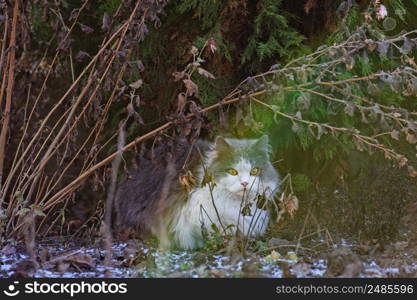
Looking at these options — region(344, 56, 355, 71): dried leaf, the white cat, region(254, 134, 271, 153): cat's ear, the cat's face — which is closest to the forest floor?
the white cat

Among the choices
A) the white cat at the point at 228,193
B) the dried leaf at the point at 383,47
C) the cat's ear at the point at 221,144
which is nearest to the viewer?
the dried leaf at the point at 383,47

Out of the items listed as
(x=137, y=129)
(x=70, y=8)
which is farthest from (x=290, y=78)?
(x=70, y=8)

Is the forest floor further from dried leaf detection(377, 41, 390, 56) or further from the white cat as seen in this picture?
dried leaf detection(377, 41, 390, 56)

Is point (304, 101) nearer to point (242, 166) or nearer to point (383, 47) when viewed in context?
point (383, 47)

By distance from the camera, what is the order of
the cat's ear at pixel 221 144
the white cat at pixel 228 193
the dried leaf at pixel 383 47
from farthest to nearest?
the cat's ear at pixel 221 144 < the white cat at pixel 228 193 < the dried leaf at pixel 383 47

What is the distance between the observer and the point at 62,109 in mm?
5848

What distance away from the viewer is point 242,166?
4.55m

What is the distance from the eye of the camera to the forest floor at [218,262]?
3.55 metres

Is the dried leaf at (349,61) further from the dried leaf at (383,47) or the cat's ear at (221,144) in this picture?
the cat's ear at (221,144)

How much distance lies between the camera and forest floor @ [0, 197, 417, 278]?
3.55 meters

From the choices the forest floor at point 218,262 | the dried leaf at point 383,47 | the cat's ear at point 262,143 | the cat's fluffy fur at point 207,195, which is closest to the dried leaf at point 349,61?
the dried leaf at point 383,47

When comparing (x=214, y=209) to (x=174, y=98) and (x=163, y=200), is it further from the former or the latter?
(x=174, y=98)

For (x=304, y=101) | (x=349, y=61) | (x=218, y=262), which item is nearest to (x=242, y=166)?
(x=218, y=262)

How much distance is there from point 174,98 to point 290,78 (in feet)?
4.79
